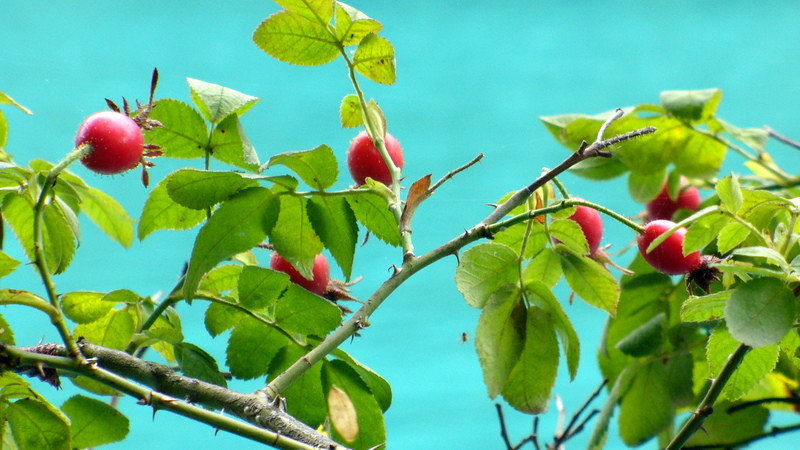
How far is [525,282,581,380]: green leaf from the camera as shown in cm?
68

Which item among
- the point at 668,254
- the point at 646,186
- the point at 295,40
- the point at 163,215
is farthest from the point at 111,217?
the point at 646,186

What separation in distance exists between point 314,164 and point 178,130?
0.15 meters

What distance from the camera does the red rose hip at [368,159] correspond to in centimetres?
78

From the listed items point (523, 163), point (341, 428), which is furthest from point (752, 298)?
point (523, 163)

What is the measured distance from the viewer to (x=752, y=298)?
1.75 ft

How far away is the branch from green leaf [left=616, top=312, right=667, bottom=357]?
57 centimetres

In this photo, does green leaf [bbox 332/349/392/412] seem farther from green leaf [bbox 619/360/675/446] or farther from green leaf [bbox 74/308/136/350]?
green leaf [bbox 619/360/675/446]

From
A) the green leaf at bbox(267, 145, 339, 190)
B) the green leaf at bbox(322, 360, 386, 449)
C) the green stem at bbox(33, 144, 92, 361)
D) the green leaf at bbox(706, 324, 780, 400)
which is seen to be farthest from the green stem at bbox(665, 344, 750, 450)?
the green stem at bbox(33, 144, 92, 361)

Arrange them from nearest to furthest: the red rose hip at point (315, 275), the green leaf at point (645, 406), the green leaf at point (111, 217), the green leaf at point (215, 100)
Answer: the green leaf at point (215, 100) → the red rose hip at point (315, 275) → the green leaf at point (111, 217) → the green leaf at point (645, 406)

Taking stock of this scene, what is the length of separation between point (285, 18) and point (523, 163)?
1.83 meters

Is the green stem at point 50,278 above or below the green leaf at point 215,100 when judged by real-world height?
below

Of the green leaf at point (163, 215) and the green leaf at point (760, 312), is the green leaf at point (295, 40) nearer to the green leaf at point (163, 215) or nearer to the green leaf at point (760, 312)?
the green leaf at point (163, 215)

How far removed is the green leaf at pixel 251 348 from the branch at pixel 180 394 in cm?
14

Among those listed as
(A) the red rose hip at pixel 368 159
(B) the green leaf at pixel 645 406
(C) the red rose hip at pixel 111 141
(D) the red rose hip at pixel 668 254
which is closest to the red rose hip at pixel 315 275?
(A) the red rose hip at pixel 368 159
